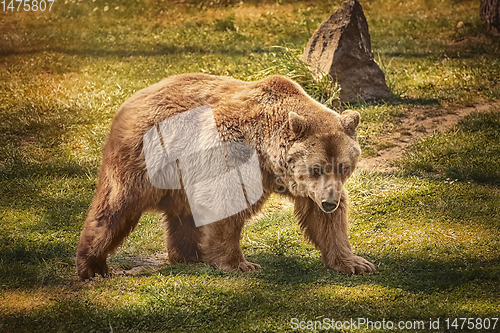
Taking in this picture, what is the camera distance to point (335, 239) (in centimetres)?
526

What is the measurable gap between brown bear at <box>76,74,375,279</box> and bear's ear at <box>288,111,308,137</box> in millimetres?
22

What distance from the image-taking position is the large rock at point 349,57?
392 inches

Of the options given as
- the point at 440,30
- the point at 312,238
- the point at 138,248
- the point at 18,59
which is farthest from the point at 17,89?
the point at 440,30

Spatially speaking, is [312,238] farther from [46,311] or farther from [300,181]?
[46,311]

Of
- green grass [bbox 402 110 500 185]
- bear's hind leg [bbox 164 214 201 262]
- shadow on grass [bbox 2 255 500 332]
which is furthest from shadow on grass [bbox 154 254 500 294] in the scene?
green grass [bbox 402 110 500 185]

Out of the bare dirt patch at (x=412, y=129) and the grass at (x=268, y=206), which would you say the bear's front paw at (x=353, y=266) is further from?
the bare dirt patch at (x=412, y=129)

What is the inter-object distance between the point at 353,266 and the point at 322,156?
3.84 feet

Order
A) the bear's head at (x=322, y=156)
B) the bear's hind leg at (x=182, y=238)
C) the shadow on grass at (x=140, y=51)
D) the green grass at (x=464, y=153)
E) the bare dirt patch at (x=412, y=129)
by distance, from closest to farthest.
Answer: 1. the bear's head at (x=322, y=156)
2. the bear's hind leg at (x=182, y=238)
3. the green grass at (x=464, y=153)
4. the bare dirt patch at (x=412, y=129)
5. the shadow on grass at (x=140, y=51)

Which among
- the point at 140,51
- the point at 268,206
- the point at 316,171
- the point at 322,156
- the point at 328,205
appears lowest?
the point at 268,206

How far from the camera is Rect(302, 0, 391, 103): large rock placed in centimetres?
997

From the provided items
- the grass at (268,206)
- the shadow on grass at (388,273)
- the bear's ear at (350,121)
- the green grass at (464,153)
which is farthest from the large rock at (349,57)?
the shadow on grass at (388,273)

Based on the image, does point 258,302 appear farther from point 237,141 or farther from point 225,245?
point 237,141

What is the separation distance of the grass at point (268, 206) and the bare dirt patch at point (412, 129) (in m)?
0.13

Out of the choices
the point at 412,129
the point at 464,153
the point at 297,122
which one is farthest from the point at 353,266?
the point at 412,129
